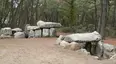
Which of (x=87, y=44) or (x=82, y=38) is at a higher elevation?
(x=82, y=38)

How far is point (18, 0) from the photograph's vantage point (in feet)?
85.2

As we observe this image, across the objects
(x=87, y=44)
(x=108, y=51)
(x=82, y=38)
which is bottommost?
(x=108, y=51)

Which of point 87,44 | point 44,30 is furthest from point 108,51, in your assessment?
point 44,30

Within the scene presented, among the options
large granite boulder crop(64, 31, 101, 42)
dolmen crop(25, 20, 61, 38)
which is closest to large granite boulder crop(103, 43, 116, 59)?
large granite boulder crop(64, 31, 101, 42)

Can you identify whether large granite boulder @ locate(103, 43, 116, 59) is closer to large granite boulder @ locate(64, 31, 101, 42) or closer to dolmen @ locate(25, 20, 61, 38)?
large granite boulder @ locate(64, 31, 101, 42)

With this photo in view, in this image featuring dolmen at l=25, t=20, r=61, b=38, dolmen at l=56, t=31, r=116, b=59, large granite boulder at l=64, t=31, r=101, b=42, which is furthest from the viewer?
dolmen at l=25, t=20, r=61, b=38

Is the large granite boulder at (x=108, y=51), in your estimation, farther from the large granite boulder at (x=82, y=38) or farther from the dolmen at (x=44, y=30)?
the dolmen at (x=44, y=30)

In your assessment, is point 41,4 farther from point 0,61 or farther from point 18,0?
point 0,61

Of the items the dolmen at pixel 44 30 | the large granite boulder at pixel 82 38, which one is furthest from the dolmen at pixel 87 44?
the dolmen at pixel 44 30

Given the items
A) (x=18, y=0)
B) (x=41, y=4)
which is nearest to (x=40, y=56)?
(x=18, y=0)

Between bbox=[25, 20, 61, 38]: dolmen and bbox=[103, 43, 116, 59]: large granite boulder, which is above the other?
bbox=[25, 20, 61, 38]: dolmen

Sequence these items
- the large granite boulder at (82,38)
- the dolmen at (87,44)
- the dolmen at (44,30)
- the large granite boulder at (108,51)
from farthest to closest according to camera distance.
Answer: the dolmen at (44,30) < the large granite boulder at (108,51) < the large granite boulder at (82,38) < the dolmen at (87,44)

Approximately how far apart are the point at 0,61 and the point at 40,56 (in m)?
1.72

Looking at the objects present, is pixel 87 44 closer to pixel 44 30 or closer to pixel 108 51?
pixel 108 51
